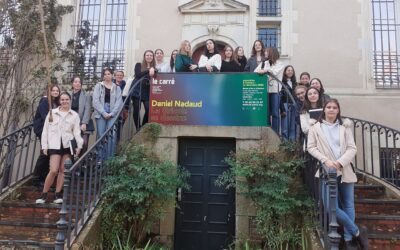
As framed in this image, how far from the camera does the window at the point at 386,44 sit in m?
9.15

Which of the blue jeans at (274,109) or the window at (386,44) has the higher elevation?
the window at (386,44)

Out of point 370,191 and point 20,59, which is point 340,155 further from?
point 20,59

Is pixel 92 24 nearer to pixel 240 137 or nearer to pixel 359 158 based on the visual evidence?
pixel 240 137

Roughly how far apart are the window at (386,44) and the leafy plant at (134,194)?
5978 mm

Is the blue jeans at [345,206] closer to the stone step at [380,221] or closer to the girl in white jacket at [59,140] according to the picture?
the stone step at [380,221]

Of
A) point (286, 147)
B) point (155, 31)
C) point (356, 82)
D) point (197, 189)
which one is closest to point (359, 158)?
point (356, 82)

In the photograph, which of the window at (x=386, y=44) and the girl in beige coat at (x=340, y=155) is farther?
the window at (x=386, y=44)

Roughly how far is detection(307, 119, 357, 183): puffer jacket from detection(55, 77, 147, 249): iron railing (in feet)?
9.72

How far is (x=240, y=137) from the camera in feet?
21.4

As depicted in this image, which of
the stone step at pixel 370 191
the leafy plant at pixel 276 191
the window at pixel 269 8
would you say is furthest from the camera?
the window at pixel 269 8

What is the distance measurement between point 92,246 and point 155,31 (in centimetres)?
608

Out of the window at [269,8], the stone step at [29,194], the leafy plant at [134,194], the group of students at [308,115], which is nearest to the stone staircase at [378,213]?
the group of students at [308,115]

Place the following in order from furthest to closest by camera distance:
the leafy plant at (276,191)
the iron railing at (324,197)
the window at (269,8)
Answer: the window at (269,8), the leafy plant at (276,191), the iron railing at (324,197)

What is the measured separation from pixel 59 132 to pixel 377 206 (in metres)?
5.06
